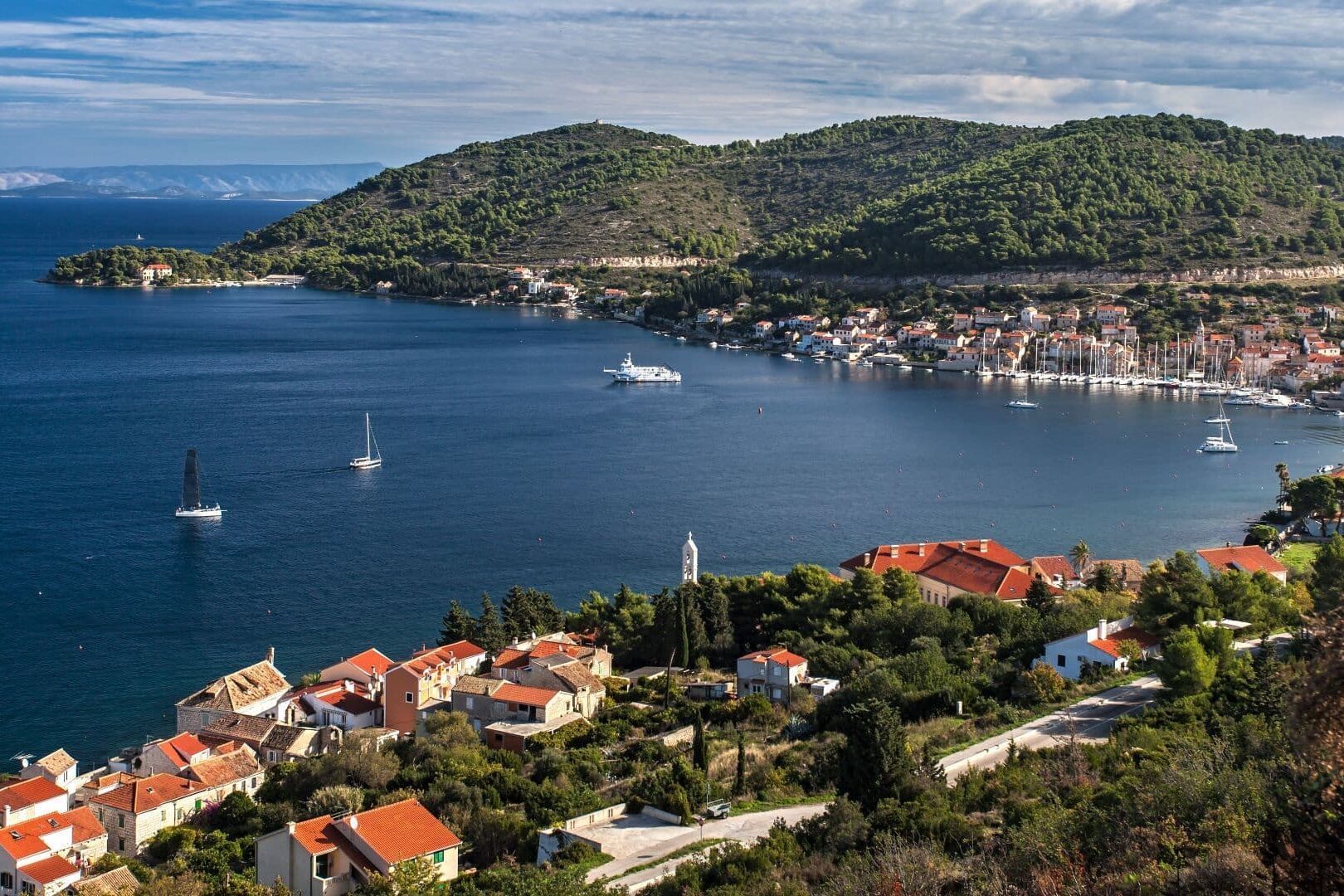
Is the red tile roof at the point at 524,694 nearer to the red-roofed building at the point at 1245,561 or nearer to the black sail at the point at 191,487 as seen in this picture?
the red-roofed building at the point at 1245,561

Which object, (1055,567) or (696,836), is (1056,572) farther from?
(696,836)

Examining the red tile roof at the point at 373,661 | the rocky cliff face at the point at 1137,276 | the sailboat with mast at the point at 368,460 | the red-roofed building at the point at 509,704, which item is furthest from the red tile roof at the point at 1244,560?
the rocky cliff face at the point at 1137,276

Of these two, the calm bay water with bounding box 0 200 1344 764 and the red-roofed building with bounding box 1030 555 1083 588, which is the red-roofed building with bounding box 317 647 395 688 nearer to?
the calm bay water with bounding box 0 200 1344 764

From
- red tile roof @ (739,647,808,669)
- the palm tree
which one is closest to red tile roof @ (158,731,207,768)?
red tile roof @ (739,647,808,669)

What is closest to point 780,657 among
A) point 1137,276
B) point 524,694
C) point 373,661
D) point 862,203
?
point 524,694

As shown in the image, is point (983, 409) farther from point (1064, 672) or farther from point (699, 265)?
point (699, 265)
